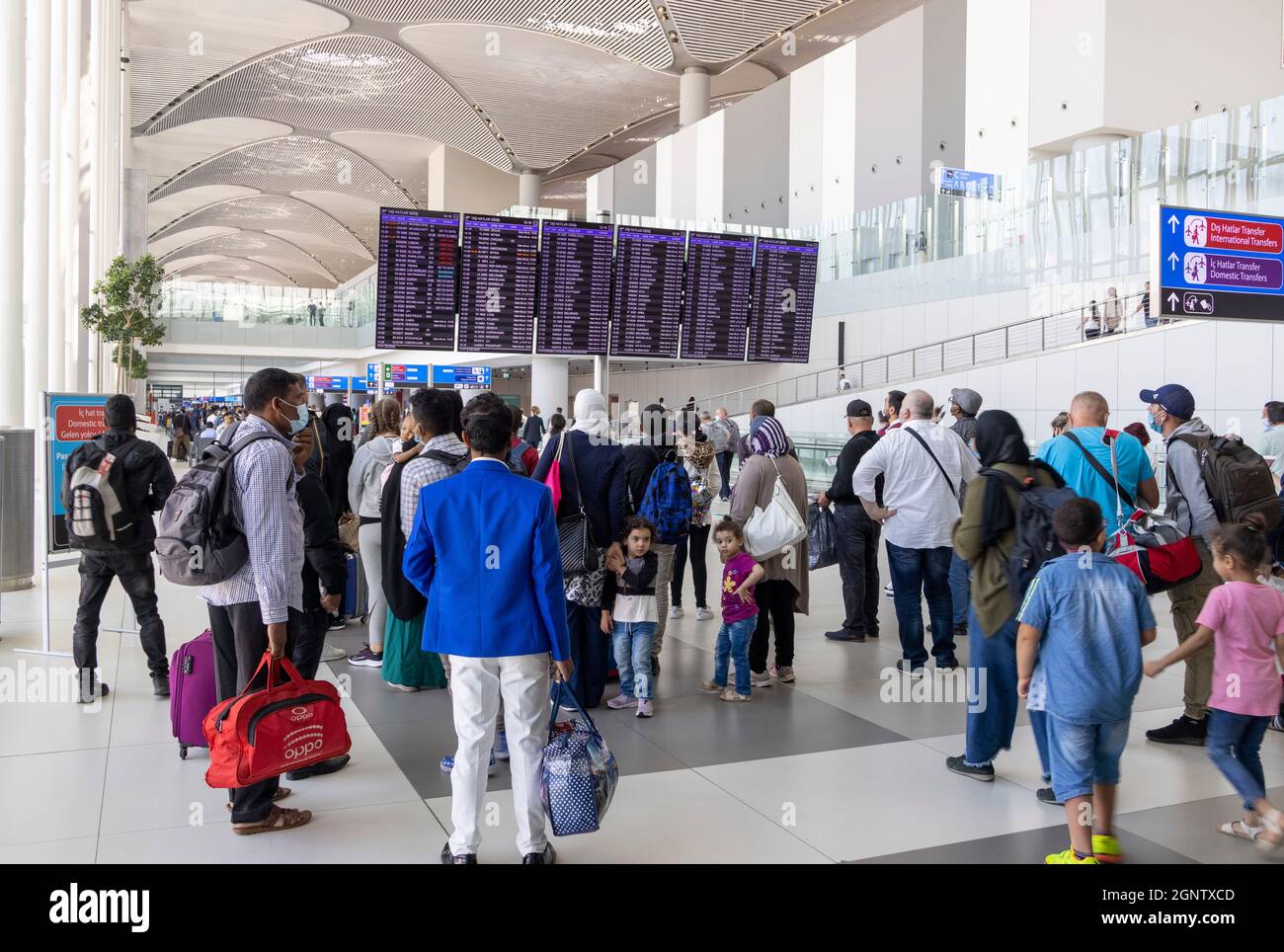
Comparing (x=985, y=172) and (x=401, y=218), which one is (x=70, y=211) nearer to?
(x=401, y=218)

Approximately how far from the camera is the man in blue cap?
5176mm

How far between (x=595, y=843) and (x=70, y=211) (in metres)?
13.6

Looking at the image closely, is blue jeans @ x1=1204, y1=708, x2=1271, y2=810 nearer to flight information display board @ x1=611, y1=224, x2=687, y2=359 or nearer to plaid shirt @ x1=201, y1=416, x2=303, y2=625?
plaid shirt @ x1=201, y1=416, x2=303, y2=625

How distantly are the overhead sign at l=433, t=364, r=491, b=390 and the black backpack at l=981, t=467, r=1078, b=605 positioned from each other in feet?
73.0

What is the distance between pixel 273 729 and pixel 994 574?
3073 mm

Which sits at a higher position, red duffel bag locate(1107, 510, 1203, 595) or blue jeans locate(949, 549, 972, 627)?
red duffel bag locate(1107, 510, 1203, 595)

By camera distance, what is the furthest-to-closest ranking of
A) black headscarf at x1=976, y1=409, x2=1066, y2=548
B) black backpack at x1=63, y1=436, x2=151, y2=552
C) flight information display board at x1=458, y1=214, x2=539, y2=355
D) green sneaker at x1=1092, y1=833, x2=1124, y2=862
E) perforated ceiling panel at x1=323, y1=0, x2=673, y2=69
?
1. perforated ceiling panel at x1=323, y1=0, x2=673, y2=69
2. flight information display board at x1=458, y1=214, x2=539, y2=355
3. black backpack at x1=63, y1=436, x2=151, y2=552
4. black headscarf at x1=976, y1=409, x2=1066, y2=548
5. green sneaker at x1=1092, y1=833, x2=1124, y2=862

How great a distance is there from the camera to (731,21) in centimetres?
2494

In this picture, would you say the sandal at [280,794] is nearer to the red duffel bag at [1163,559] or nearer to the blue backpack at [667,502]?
the blue backpack at [667,502]

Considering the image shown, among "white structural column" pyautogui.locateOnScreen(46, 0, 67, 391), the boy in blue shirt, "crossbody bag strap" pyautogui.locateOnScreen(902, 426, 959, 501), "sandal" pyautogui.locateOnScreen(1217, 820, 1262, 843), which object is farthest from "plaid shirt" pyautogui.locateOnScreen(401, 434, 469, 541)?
"white structural column" pyautogui.locateOnScreen(46, 0, 67, 391)

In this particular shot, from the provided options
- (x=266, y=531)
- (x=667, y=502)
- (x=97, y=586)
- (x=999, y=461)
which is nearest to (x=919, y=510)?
(x=667, y=502)

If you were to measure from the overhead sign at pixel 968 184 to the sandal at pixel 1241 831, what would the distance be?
15155 millimetres

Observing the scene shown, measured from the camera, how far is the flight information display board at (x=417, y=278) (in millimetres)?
14250

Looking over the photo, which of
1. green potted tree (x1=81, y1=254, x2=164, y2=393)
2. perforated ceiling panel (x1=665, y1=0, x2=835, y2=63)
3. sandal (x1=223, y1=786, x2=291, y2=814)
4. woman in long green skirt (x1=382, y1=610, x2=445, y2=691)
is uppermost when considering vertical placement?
perforated ceiling panel (x1=665, y1=0, x2=835, y2=63)
